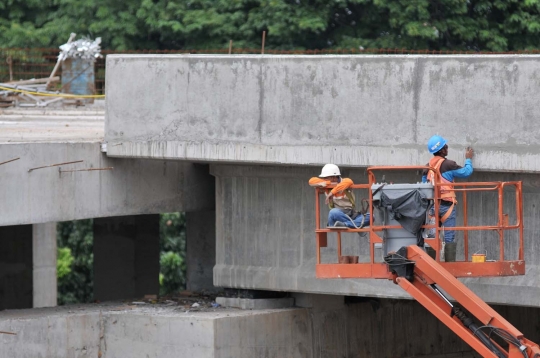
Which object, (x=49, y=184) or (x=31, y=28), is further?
(x=31, y=28)

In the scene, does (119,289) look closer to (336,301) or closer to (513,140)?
(336,301)

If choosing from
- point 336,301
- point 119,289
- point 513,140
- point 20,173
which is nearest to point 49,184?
point 20,173

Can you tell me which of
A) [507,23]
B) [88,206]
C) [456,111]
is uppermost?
[507,23]

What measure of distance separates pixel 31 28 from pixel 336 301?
55.1 ft

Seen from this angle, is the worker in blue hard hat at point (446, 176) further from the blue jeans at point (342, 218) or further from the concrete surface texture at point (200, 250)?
the concrete surface texture at point (200, 250)

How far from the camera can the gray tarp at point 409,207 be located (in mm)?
10070

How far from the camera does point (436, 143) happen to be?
10953 mm

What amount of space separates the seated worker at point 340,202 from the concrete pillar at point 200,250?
6.69 m

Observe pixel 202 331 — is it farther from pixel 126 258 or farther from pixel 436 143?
pixel 126 258

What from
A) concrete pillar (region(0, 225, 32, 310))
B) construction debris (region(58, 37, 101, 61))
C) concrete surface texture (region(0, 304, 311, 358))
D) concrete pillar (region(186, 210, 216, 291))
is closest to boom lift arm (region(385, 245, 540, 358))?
concrete surface texture (region(0, 304, 311, 358))

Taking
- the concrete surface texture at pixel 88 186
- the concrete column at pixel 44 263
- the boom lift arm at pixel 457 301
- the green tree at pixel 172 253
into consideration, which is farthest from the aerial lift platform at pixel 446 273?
the green tree at pixel 172 253

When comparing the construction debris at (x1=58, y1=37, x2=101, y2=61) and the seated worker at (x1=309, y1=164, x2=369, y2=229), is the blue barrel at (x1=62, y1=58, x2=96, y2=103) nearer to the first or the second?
the construction debris at (x1=58, y1=37, x2=101, y2=61)

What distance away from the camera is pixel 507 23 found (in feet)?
85.6

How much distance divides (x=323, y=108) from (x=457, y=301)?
3212 mm
